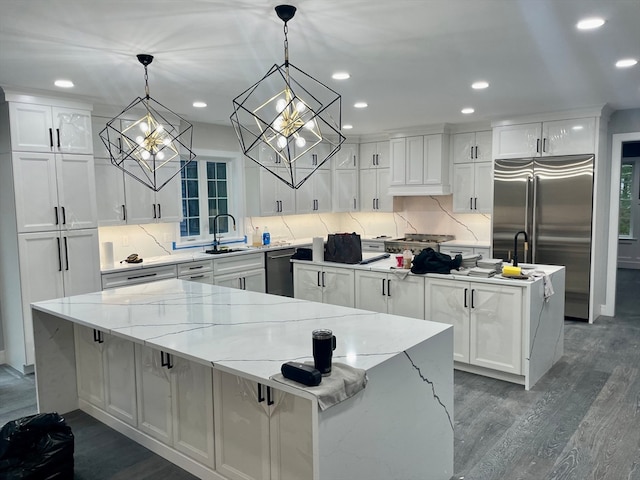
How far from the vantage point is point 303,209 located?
705 centimetres

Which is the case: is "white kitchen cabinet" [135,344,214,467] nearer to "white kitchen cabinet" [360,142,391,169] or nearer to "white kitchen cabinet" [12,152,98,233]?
"white kitchen cabinet" [12,152,98,233]

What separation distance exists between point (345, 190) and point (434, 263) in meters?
3.62

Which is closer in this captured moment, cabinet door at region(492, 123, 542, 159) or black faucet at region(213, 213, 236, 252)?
cabinet door at region(492, 123, 542, 159)

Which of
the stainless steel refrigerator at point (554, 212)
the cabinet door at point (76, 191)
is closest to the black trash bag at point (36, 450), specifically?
the cabinet door at point (76, 191)

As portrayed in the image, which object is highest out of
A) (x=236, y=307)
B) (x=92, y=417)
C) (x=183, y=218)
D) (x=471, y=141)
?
(x=471, y=141)

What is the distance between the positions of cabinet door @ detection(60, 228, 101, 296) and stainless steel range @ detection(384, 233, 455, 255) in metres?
4.02

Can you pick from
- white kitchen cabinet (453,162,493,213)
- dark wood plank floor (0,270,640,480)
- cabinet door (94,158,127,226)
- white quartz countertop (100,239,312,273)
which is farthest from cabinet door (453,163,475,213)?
cabinet door (94,158,127,226)

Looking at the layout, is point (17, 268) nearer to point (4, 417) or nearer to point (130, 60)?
point (4, 417)

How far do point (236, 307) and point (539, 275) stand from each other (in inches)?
95.4

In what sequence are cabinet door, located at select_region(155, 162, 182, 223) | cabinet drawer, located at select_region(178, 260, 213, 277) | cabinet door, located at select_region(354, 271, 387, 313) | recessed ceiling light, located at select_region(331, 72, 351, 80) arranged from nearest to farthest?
recessed ceiling light, located at select_region(331, 72, 351, 80), cabinet door, located at select_region(354, 271, 387, 313), cabinet drawer, located at select_region(178, 260, 213, 277), cabinet door, located at select_region(155, 162, 182, 223)

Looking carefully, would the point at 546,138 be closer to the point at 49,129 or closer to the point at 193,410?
the point at 193,410

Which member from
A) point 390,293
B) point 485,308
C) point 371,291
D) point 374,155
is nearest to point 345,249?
point 371,291

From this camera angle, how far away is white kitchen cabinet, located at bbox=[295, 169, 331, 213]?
23.0ft

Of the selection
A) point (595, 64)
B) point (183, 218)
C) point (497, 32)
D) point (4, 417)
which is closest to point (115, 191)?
point (183, 218)
